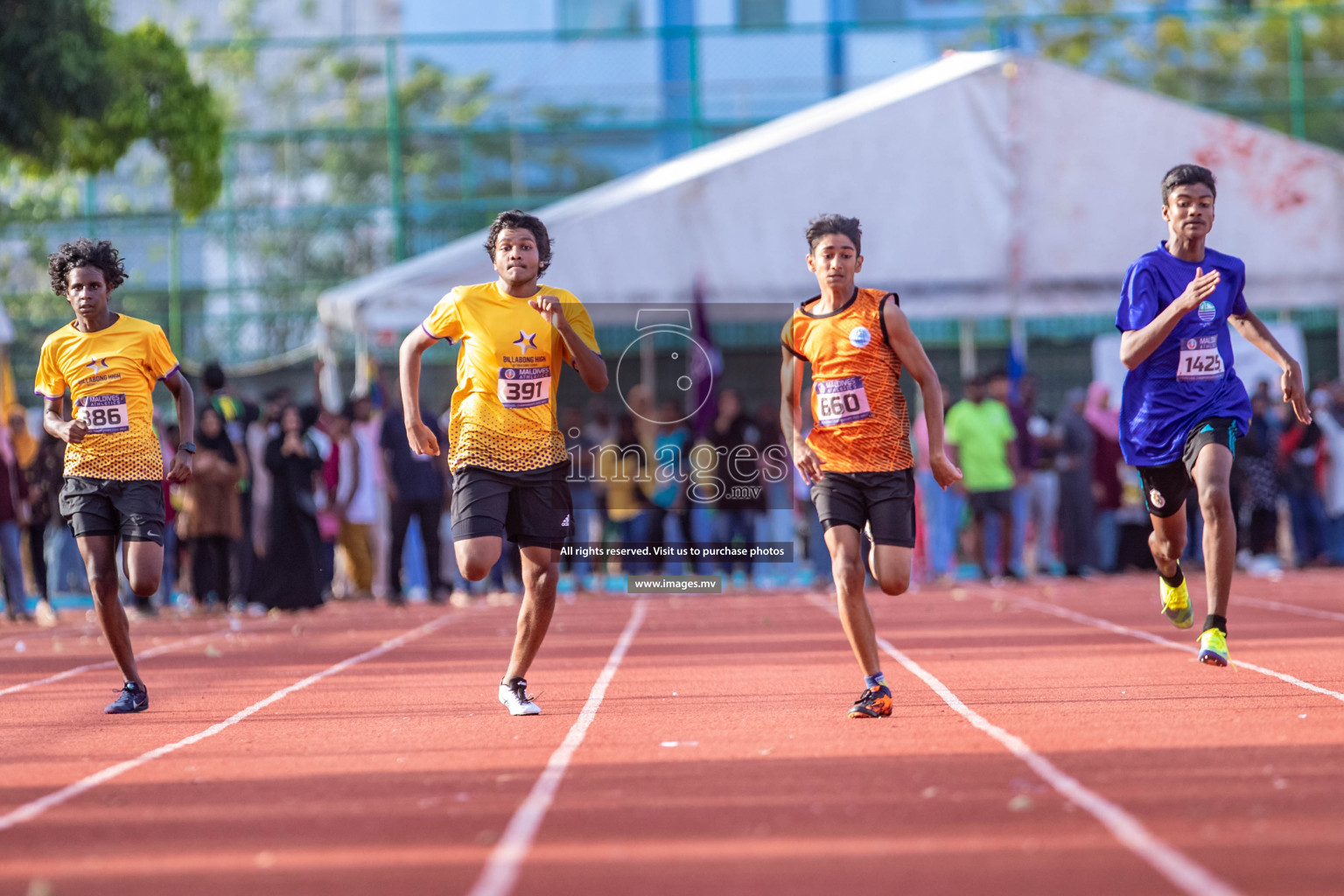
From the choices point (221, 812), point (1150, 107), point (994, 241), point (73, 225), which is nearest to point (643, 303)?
point (994, 241)

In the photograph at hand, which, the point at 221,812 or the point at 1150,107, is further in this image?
the point at 1150,107

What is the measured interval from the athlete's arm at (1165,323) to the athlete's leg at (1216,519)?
0.53 metres

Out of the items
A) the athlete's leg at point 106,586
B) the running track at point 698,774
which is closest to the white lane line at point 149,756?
the running track at point 698,774

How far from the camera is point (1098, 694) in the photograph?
767cm

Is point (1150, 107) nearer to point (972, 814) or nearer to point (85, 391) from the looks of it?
point (85, 391)

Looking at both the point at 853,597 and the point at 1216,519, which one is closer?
the point at 853,597

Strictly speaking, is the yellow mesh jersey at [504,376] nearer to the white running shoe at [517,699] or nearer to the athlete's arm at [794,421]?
the athlete's arm at [794,421]

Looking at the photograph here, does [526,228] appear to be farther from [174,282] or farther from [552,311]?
[174,282]

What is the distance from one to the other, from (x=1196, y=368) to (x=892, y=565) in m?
2.00

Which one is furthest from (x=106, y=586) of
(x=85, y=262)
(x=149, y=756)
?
(x=149, y=756)

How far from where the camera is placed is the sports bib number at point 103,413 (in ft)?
26.7

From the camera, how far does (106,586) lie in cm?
810

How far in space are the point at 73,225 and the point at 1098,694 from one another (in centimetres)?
1796

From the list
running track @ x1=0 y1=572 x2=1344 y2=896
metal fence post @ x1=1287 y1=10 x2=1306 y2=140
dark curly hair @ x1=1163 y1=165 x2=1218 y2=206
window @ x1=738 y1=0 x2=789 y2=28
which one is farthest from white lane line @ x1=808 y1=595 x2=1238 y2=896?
window @ x1=738 y1=0 x2=789 y2=28
